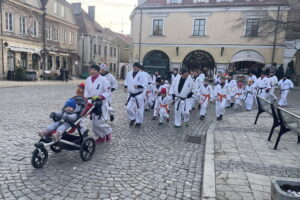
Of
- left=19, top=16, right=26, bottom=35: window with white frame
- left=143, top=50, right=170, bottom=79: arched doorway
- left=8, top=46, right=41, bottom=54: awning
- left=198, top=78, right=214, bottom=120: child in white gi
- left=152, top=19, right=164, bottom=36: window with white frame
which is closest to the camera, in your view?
left=198, top=78, right=214, bottom=120: child in white gi

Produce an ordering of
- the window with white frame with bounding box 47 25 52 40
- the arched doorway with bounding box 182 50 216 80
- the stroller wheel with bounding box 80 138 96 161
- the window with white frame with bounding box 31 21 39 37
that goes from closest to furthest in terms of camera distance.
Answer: the stroller wheel with bounding box 80 138 96 161 → the arched doorway with bounding box 182 50 216 80 → the window with white frame with bounding box 31 21 39 37 → the window with white frame with bounding box 47 25 52 40

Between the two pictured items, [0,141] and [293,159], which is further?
[0,141]

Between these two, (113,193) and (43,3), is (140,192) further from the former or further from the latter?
(43,3)

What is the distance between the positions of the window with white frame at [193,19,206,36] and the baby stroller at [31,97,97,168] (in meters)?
24.1

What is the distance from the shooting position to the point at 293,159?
5.15 metres

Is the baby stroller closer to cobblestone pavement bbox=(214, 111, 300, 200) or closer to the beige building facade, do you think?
cobblestone pavement bbox=(214, 111, 300, 200)

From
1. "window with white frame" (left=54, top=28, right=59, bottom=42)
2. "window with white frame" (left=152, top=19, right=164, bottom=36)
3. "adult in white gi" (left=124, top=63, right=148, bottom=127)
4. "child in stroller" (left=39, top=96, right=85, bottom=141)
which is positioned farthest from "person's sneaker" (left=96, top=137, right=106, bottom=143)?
"window with white frame" (left=54, top=28, right=59, bottom=42)

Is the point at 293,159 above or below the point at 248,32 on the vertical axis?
below

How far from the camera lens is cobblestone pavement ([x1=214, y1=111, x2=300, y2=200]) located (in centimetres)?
374

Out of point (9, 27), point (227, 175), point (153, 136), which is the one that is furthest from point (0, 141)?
point (9, 27)

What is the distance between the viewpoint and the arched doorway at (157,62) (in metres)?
28.6

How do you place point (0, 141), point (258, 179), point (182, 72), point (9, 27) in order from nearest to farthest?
point (258, 179), point (0, 141), point (182, 72), point (9, 27)

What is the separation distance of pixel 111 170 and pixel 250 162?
109 inches

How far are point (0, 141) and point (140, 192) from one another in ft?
12.6
